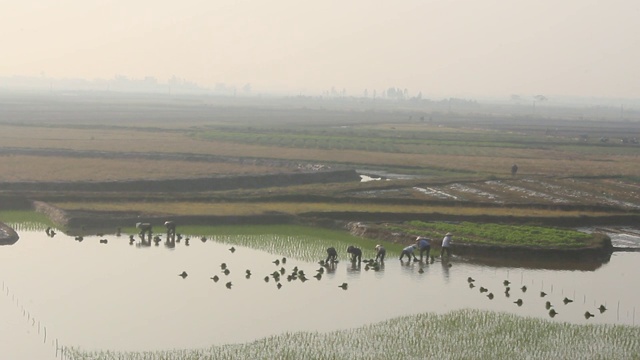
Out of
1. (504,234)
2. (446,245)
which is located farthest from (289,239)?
(504,234)

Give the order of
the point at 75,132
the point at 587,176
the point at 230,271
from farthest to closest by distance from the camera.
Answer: the point at 75,132, the point at 587,176, the point at 230,271

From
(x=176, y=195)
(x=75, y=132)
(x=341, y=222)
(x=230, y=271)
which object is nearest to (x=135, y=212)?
(x=176, y=195)

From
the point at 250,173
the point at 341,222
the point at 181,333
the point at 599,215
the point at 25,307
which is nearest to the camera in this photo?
the point at 181,333

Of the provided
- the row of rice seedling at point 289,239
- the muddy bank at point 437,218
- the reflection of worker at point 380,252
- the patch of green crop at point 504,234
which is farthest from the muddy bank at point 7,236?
the patch of green crop at point 504,234

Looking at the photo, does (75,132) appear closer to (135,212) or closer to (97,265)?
(135,212)

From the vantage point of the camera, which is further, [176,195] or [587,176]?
[587,176]

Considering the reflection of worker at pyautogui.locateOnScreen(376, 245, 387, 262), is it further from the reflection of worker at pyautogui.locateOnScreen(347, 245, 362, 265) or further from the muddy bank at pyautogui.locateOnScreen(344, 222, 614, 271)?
the muddy bank at pyautogui.locateOnScreen(344, 222, 614, 271)

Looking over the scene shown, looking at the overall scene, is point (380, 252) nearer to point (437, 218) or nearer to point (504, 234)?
point (504, 234)
